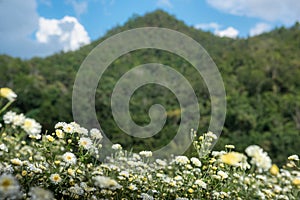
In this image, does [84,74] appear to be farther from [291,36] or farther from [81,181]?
[81,181]

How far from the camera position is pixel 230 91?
3256 centimetres

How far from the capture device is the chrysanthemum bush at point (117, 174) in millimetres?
1644

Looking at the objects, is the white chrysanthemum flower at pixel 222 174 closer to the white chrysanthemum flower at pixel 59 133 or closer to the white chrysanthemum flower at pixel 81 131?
the white chrysanthemum flower at pixel 81 131

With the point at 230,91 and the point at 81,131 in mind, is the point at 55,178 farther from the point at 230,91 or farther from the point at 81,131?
the point at 230,91

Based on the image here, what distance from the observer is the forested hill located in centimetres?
2572

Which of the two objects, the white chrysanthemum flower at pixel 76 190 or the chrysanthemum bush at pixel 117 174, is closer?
the chrysanthemum bush at pixel 117 174

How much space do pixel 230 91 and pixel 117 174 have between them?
31.4 meters

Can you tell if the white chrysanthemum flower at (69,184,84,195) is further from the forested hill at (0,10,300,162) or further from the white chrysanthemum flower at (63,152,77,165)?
the forested hill at (0,10,300,162)

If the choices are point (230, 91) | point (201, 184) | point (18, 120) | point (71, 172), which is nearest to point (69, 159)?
point (71, 172)

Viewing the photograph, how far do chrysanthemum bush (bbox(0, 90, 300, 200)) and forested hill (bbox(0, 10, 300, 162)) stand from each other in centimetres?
1843

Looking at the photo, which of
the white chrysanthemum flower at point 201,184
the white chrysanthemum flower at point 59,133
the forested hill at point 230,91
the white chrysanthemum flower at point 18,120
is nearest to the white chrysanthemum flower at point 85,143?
the white chrysanthemum flower at point 59,133

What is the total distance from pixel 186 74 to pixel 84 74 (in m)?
11.9

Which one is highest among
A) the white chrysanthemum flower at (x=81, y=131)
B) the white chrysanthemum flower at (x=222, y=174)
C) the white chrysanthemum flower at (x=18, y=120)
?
the white chrysanthemum flower at (x=222, y=174)

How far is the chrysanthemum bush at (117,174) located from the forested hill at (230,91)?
1843 centimetres
